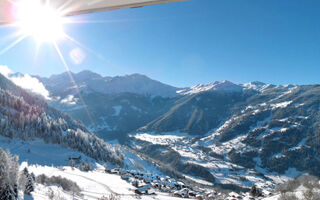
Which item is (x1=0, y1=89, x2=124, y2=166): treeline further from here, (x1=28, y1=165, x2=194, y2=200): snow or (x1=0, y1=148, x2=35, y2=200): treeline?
(x1=0, y1=148, x2=35, y2=200): treeline

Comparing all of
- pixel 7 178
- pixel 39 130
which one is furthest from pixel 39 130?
pixel 7 178

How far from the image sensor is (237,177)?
173375mm

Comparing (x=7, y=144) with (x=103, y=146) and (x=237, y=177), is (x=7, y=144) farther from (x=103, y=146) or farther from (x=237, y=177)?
(x=237, y=177)

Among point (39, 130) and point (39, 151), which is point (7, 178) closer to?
point (39, 151)

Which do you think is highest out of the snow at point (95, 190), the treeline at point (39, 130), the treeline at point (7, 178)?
the treeline at point (39, 130)

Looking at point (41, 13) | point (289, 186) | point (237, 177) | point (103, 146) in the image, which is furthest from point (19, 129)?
point (237, 177)

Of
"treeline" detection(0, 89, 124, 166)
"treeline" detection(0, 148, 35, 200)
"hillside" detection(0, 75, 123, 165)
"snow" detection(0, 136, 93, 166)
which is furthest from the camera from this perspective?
"hillside" detection(0, 75, 123, 165)

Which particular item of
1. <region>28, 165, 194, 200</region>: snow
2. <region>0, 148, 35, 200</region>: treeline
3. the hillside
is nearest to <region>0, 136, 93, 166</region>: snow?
the hillside

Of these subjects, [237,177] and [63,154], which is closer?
[63,154]

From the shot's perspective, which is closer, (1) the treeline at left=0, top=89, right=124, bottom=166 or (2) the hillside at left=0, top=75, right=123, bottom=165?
(1) the treeline at left=0, top=89, right=124, bottom=166

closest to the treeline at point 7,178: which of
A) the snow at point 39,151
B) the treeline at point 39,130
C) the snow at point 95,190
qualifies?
the snow at point 95,190

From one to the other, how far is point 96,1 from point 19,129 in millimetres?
109524

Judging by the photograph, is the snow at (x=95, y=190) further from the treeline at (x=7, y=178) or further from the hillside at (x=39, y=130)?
the hillside at (x=39, y=130)

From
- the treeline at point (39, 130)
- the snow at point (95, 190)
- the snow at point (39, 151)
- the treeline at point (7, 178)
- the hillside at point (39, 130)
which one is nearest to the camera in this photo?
the treeline at point (7, 178)
